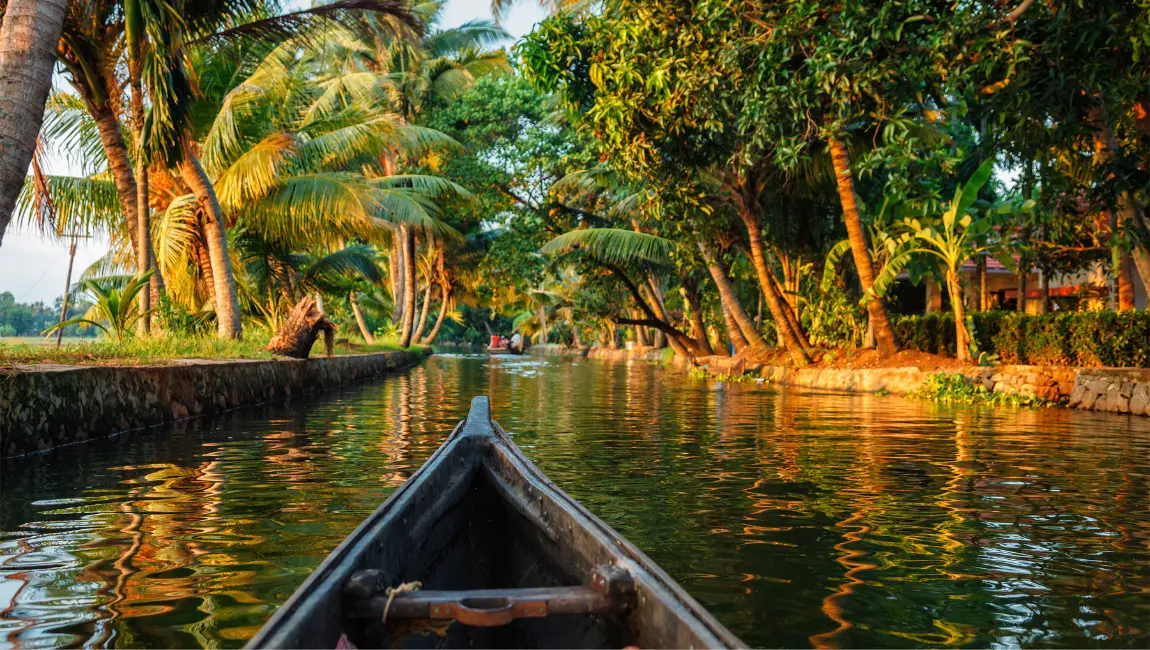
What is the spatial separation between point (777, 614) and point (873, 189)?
60.1 ft

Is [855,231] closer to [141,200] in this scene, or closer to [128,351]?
[128,351]

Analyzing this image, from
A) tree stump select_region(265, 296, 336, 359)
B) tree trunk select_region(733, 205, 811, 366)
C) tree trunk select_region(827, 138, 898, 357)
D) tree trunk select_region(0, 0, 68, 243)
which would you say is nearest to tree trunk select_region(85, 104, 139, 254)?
tree stump select_region(265, 296, 336, 359)

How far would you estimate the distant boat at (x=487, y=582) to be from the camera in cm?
215

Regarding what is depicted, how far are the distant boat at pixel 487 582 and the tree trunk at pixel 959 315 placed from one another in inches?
499

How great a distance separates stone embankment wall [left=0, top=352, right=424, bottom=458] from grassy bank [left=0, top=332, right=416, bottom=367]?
328 mm

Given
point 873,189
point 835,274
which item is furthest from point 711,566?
point 873,189

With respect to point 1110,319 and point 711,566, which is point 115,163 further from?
Result: point 1110,319

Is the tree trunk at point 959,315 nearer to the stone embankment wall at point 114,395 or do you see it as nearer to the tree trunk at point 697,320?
the stone embankment wall at point 114,395

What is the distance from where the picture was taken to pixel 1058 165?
49.3 feet

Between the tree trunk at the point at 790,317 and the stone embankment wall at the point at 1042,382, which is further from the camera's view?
the tree trunk at the point at 790,317

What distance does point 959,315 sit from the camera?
15.0 metres

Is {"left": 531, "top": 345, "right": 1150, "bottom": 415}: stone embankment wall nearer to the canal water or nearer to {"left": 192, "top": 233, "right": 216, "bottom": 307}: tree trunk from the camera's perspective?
the canal water

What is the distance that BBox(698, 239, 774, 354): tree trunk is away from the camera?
2100 centimetres

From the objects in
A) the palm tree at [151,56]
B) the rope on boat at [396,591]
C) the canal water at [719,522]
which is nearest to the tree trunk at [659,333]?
the palm tree at [151,56]
